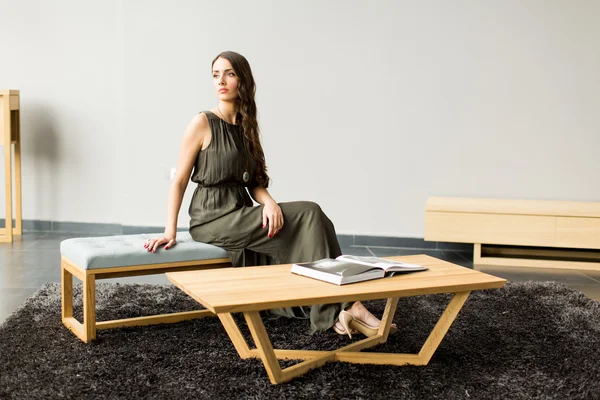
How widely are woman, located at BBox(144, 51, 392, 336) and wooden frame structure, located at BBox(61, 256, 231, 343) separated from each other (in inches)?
4.2

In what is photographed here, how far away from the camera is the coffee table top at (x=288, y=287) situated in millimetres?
2391

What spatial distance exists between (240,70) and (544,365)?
1.76 m

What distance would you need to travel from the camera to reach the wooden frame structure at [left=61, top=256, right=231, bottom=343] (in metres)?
3.09

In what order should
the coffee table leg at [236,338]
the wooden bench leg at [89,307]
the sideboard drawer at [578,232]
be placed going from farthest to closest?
the sideboard drawer at [578,232]
the wooden bench leg at [89,307]
the coffee table leg at [236,338]

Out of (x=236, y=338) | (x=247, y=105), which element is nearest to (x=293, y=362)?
(x=236, y=338)

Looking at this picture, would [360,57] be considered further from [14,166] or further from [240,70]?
[14,166]

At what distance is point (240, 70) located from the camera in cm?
344

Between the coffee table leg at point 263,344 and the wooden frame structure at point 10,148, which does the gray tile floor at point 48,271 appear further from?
the coffee table leg at point 263,344

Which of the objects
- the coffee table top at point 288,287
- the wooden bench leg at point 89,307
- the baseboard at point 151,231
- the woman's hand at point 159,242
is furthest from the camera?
the baseboard at point 151,231

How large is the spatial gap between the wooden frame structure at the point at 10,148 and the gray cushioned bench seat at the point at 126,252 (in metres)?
2.39

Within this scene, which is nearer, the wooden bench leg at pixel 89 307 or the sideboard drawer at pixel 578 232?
the wooden bench leg at pixel 89 307

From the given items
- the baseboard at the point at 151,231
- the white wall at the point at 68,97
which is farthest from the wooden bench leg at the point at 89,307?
the white wall at the point at 68,97

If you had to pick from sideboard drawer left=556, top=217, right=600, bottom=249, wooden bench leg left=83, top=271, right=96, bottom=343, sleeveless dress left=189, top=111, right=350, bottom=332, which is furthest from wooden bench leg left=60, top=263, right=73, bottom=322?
sideboard drawer left=556, top=217, right=600, bottom=249

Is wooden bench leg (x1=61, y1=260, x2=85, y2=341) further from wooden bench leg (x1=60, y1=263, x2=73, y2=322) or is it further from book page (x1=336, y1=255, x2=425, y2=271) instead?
book page (x1=336, y1=255, x2=425, y2=271)
